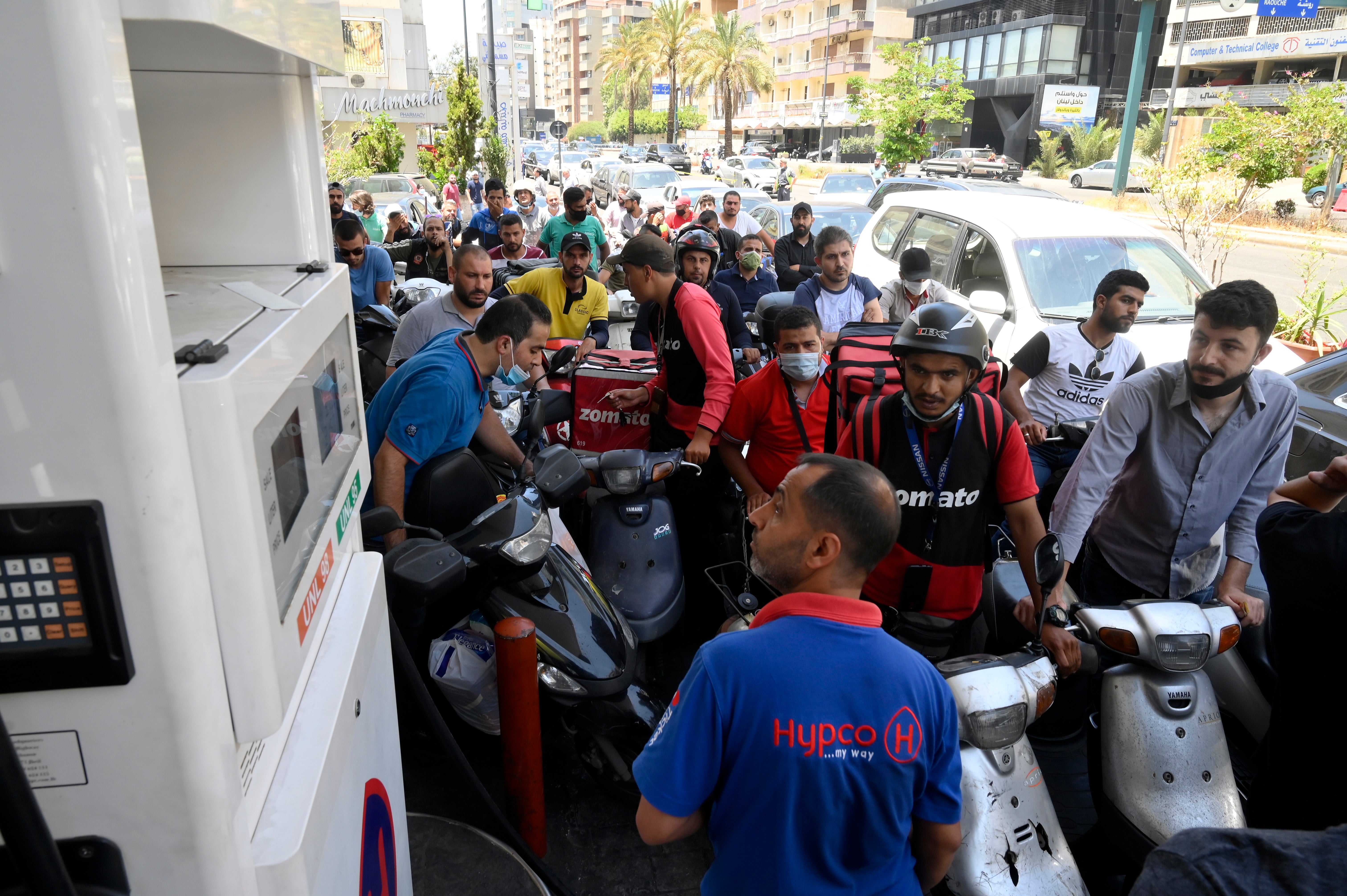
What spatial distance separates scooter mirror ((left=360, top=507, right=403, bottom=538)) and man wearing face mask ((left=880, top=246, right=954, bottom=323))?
4.72m

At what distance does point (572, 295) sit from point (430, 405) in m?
3.60

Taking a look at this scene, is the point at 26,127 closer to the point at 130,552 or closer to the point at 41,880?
the point at 130,552

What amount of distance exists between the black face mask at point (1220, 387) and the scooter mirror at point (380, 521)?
9.17ft

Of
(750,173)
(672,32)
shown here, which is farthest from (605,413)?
(672,32)

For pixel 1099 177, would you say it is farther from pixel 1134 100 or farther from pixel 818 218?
pixel 818 218

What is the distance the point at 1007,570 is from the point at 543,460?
1.93 m

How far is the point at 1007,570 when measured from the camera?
12.2 ft

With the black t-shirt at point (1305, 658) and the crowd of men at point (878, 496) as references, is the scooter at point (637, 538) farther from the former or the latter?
the black t-shirt at point (1305, 658)

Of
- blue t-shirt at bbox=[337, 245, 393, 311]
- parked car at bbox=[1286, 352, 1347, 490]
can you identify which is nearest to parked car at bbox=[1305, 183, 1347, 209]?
parked car at bbox=[1286, 352, 1347, 490]

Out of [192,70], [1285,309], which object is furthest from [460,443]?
[1285,309]

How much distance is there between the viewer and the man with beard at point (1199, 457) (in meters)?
3.22

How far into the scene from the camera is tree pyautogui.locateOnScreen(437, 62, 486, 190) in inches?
927

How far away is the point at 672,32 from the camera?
174 ft

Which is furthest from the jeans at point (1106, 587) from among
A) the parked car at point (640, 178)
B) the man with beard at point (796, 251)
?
the parked car at point (640, 178)
